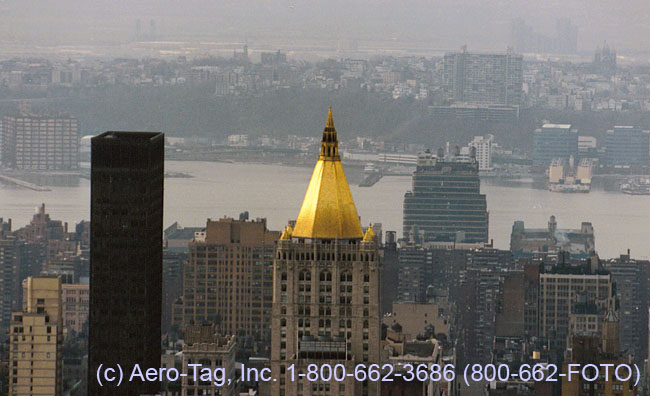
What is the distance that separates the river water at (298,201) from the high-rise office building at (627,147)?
809 mm

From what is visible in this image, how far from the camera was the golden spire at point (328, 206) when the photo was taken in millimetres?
16984

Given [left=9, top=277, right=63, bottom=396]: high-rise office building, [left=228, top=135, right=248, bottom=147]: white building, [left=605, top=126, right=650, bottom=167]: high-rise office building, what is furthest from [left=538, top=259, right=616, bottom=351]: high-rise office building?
[left=9, top=277, right=63, bottom=396]: high-rise office building

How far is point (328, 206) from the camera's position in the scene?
16984 mm

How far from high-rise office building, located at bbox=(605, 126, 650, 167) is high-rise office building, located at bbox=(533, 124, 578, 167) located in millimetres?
700

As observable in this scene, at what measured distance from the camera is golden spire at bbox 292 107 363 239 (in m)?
17.0

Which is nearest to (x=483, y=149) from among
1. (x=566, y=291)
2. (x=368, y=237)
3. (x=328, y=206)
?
(x=566, y=291)

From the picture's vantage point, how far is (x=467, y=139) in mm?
34031

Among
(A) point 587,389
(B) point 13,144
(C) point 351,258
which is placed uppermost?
(B) point 13,144

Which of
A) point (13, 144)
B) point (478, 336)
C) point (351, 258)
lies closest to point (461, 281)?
point (478, 336)

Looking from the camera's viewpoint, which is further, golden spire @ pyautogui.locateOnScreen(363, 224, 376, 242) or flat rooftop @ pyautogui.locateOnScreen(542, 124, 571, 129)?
flat rooftop @ pyautogui.locateOnScreen(542, 124, 571, 129)

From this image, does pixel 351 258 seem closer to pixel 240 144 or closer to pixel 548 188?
pixel 240 144

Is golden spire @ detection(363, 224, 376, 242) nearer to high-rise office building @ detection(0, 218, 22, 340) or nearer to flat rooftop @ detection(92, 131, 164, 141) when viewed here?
flat rooftop @ detection(92, 131, 164, 141)

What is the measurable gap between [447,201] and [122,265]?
14854 mm

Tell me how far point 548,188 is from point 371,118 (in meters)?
4.26
